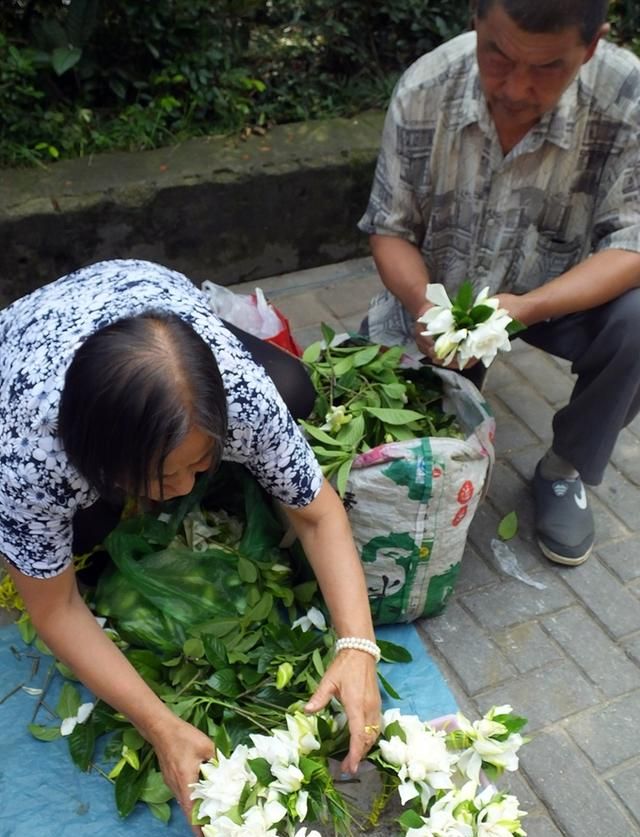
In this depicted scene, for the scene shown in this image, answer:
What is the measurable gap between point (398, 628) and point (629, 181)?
138cm

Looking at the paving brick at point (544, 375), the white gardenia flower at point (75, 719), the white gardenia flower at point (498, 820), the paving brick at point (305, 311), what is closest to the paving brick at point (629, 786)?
the white gardenia flower at point (498, 820)

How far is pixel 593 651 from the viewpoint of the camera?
2471 mm

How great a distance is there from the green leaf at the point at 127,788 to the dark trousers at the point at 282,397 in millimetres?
591

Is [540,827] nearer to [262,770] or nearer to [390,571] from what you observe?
[390,571]

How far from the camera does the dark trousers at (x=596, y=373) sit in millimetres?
2379

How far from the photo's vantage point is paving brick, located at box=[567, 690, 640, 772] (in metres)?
2.23

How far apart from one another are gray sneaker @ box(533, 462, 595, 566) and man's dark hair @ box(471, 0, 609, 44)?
1384 mm

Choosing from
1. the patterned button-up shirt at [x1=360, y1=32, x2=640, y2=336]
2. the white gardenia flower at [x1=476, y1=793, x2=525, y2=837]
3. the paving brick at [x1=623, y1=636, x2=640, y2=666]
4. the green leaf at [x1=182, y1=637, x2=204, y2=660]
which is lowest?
the paving brick at [x1=623, y1=636, x2=640, y2=666]

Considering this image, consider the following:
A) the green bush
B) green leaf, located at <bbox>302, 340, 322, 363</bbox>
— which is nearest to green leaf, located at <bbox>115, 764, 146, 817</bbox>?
green leaf, located at <bbox>302, 340, 322, 363</bbox>

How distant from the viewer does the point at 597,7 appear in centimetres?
191

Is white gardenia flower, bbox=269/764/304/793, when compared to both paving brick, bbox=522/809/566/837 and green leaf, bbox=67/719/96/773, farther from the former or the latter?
paving brick, bbox=522/809/566/837

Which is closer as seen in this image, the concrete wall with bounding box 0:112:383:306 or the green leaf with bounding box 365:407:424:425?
the green leaf with bounding box 365:407:424:425

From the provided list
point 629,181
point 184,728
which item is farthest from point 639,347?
point 184,728

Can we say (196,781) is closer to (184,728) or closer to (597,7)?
(184,728)
